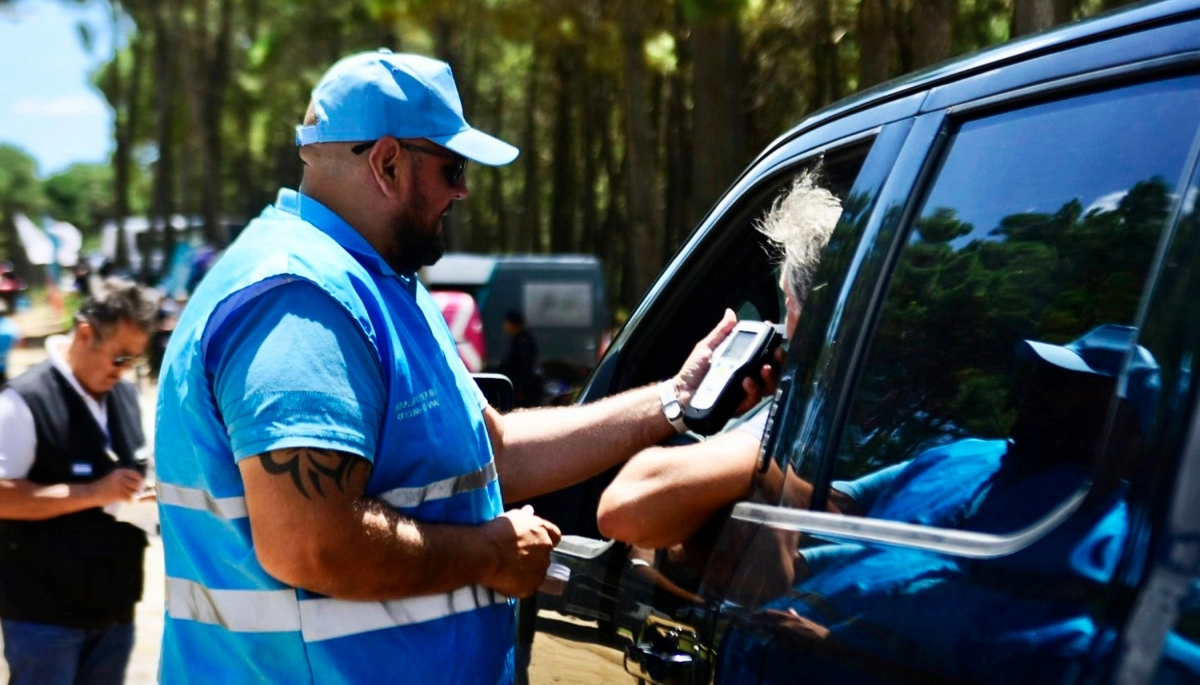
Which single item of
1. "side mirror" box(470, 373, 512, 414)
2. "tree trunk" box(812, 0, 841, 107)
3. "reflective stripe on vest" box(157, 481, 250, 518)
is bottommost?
"reflective stripe on vest" box(157, 481, 250, 518)

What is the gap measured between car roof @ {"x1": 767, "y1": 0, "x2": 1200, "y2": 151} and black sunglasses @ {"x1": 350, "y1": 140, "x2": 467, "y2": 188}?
625 mm

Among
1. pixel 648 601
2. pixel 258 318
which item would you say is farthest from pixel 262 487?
pixel 648 601

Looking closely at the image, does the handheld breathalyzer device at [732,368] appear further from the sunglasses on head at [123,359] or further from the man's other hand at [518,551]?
the sunglasses on head at [123,359]

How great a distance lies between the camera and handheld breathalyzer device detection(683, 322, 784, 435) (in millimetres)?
2701

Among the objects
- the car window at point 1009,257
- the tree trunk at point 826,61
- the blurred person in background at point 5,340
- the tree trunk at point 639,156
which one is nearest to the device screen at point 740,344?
the car window at point 1009,257

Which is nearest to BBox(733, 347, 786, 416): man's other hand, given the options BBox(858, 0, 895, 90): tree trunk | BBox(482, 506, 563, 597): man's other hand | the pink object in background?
BBox(482, 506, 563, 597): man's other hand

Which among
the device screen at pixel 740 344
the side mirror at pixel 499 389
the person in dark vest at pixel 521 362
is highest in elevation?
the device screen at pixel 740 344

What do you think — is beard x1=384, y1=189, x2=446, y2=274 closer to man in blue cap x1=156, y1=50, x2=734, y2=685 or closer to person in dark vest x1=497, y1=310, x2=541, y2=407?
man in blue cap x1=156, y1=50, x2=734, y2=685

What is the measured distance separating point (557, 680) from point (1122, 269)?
153cm

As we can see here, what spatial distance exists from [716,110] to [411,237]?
1176 cm

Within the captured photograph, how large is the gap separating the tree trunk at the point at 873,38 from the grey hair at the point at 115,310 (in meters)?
8.70

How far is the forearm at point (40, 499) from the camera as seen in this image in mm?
4109

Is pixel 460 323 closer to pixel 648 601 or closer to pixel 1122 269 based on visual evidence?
pixel 648 601

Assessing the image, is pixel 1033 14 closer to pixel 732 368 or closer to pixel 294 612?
pixel 732 368
